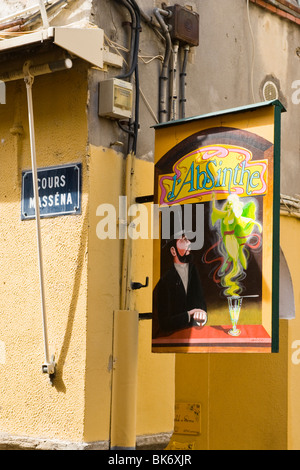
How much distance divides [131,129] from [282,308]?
2.00 m

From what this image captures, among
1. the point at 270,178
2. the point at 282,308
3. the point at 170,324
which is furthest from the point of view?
the point at 282,308

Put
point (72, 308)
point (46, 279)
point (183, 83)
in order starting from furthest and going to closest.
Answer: point (183, 83)
point (46, 279)
point (72, 308)

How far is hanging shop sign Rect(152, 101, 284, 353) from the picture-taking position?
557 centimetres

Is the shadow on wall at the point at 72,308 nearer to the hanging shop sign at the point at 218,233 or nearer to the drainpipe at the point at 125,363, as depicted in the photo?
the drainpipe at the point at 125,363

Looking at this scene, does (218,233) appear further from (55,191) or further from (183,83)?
(183,83)

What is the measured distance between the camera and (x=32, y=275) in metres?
6.46

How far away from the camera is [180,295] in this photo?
6.00 m

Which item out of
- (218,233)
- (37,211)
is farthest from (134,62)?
(218,233)

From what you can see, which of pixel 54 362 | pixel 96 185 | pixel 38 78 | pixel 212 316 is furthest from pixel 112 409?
pixel 38 78

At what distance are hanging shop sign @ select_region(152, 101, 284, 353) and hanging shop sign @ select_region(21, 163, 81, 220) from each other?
61cm

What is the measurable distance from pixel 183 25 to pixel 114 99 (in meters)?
1.12

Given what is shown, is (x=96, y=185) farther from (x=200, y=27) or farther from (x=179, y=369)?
(x=179, y=369)

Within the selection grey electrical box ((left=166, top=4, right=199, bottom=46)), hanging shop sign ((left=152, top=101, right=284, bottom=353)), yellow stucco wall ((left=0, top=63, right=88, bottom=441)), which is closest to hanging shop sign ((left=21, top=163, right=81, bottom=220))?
yellow stucco wall ((left=0, top=63, right=88, bottom=441))

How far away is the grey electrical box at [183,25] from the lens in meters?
6.84
